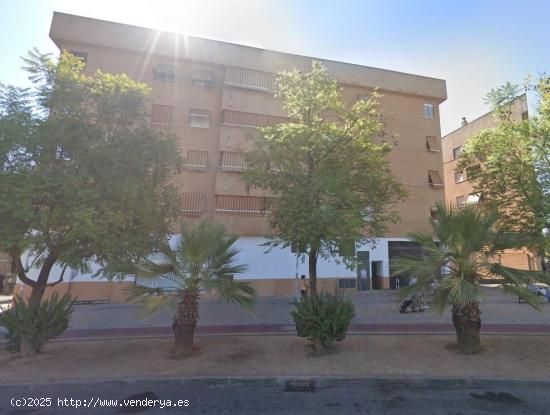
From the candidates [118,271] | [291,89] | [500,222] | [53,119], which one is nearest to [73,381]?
[118,271]

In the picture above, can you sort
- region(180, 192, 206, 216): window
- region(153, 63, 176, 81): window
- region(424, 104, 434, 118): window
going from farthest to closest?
region(424, 104, 434, 118): window → region(153, 63, 176, 81): window → region(180, 192, 206, 216): window

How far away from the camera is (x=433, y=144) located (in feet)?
90.7

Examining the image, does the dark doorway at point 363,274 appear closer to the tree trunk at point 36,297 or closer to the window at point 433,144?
the window at point 433,144

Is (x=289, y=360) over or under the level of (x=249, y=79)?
under

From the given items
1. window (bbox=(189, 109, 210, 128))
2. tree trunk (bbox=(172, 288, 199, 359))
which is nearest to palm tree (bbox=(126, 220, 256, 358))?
tree trunk (bbox=(172, 288, 199, 359))

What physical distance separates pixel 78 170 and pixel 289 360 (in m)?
6.10

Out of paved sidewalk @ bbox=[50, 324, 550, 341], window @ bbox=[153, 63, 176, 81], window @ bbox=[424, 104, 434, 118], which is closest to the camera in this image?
paved sidewalk @ bbox=[50, 324, 550, 341]

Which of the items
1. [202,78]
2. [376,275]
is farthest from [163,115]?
[376,275]

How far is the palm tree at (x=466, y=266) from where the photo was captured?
23.1ft

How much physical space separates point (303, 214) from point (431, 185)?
2177 centimetres

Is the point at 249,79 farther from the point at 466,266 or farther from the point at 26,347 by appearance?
the point at 26,347

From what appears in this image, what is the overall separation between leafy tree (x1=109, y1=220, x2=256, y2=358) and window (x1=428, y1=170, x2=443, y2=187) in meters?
23.3

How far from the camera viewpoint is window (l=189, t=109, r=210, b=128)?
23141mm

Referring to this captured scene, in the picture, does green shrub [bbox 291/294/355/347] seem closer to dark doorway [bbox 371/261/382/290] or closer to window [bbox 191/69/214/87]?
dark doorway [bbox 371/261/382/290]
